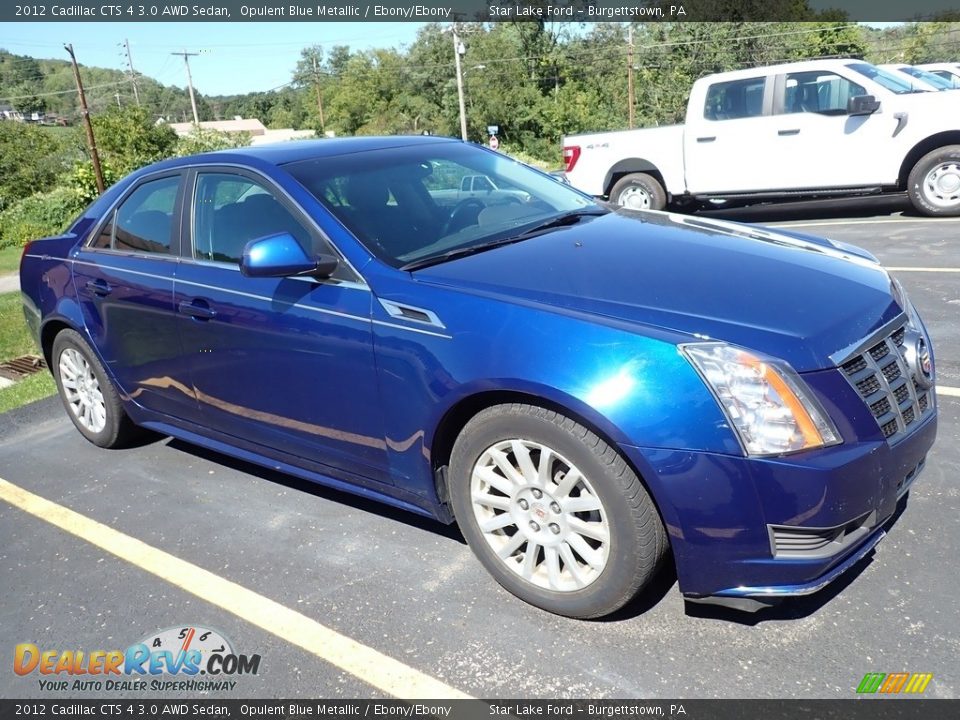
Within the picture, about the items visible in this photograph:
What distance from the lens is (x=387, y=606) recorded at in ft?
10.4

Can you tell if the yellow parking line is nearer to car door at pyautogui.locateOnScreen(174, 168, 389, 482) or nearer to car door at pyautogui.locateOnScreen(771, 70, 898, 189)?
car door at pyautogui.locateOnScreen(174, 168, 389, 482)

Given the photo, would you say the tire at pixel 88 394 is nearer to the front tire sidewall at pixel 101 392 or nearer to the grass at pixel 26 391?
the front tire sidewall at pixel 101 392

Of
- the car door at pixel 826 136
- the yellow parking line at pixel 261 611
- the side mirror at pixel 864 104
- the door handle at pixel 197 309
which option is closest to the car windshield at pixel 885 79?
the car door at pixel 826 136

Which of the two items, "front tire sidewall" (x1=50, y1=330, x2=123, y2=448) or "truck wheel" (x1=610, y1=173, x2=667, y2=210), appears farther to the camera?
"truck wheel" (x1=610, y1=173, x2=667, y2=210)

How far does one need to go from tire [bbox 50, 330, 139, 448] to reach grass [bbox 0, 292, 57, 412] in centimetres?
121

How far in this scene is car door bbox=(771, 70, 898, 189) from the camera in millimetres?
10125

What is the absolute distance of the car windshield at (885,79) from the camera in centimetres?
1012

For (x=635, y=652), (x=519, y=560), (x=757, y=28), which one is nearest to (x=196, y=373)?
(x=519, y=560)

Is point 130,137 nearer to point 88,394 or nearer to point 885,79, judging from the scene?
point 885,79

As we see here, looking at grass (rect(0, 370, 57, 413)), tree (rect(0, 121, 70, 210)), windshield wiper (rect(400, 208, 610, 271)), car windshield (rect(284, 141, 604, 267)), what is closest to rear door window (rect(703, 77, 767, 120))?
car windshield (rect(284, 141, 604, 267))

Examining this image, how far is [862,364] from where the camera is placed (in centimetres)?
267

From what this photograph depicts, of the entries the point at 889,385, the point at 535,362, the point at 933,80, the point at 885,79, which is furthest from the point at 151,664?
the point at 933,80

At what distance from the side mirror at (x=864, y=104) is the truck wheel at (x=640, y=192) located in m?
2.73

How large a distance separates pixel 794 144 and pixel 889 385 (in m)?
8.81
